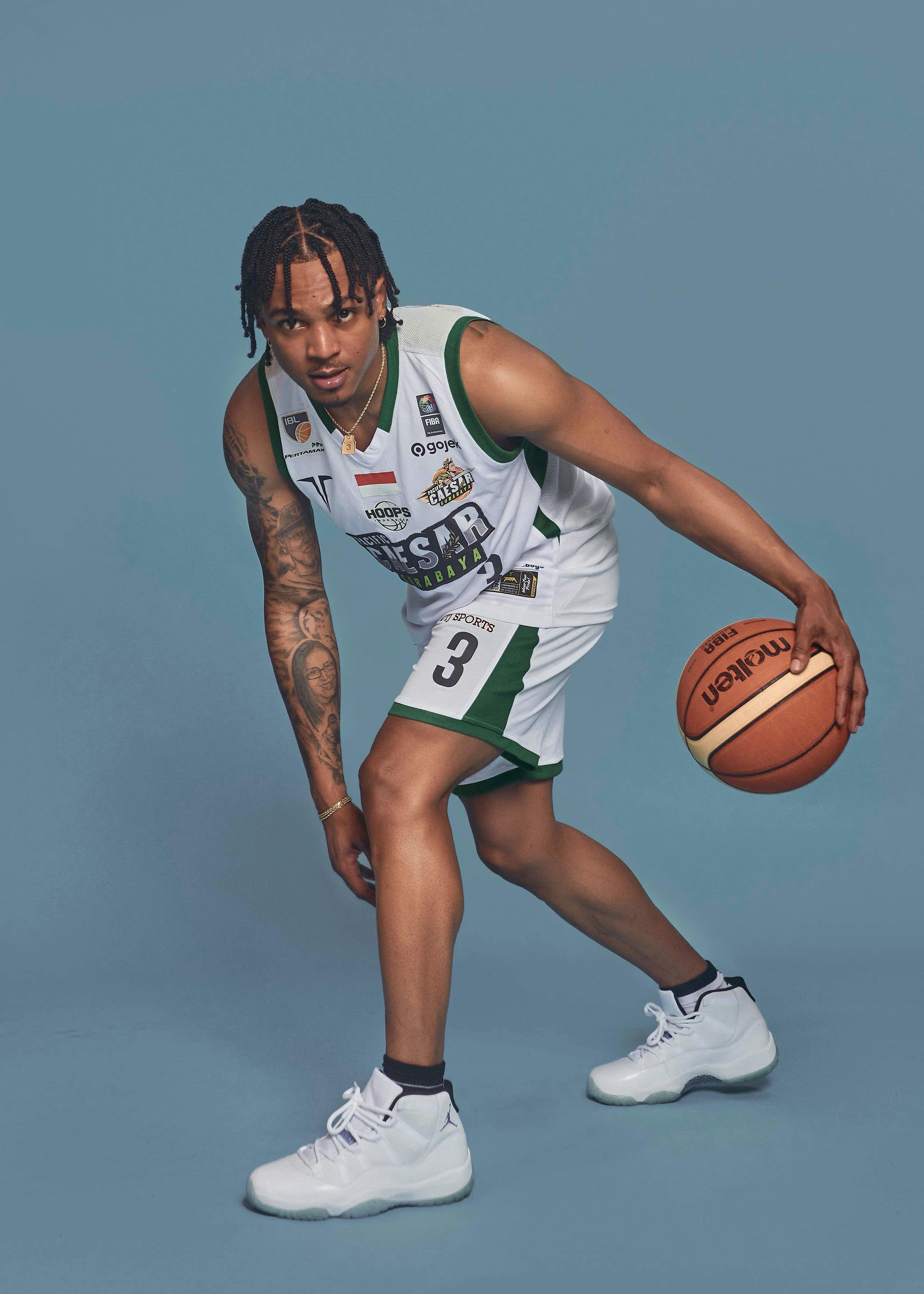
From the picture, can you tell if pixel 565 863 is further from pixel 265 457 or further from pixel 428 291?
pixel 428 291

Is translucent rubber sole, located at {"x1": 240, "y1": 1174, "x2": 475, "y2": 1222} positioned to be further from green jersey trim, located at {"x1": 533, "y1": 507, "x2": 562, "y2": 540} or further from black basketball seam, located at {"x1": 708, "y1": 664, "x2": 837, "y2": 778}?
green jersey trim, located at {"x1": 533, "y1": 507, "x2": 562, "y2": 540}

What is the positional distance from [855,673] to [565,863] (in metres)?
0.80

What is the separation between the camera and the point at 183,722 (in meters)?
4.69

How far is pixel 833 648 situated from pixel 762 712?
0.61 feet

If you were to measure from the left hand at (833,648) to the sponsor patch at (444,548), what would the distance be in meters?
0.66

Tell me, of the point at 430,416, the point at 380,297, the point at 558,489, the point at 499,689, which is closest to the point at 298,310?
the point at 380,297

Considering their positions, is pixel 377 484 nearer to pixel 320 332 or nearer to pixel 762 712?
pixel 320 332

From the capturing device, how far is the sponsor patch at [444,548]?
302 centimetres

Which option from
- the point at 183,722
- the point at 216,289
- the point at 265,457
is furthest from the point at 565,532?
the point at 216,289

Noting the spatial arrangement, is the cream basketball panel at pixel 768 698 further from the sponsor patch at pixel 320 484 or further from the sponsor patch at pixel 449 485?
the sponsor patch at pixel 320 484

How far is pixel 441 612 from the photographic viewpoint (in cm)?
315

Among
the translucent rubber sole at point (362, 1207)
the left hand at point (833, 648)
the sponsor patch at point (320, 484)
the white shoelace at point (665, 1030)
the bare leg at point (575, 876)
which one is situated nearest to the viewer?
the translucent rubber sole at point (362, 1207)

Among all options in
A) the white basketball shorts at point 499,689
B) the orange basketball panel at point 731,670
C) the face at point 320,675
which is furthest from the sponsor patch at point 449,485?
the orange basketball panel at point 731,670

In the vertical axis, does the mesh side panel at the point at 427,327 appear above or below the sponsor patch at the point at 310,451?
above
